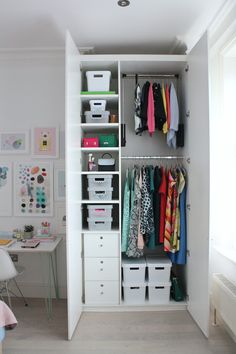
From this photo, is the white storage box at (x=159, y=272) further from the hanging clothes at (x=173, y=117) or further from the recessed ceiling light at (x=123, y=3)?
the recessed ceiling light at (x=123, y=3)

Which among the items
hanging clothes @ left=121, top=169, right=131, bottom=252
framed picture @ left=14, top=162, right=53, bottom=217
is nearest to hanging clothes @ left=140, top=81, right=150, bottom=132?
hanging clothes @ left=121, top=169, right=131, bottom=252

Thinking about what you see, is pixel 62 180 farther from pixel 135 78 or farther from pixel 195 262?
pixel 195 262

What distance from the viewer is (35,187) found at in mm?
3186

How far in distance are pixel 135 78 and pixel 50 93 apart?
965 millimetres

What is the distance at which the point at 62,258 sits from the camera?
10.5 feet

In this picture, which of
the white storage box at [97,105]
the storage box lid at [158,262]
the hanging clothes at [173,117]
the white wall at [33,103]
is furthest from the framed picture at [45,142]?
the storage box lid at [158,262]

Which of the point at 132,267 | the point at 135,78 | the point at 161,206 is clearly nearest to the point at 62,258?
the point at 132,267

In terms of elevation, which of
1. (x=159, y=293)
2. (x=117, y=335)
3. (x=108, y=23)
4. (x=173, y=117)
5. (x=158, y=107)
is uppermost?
(x=108, y=23)

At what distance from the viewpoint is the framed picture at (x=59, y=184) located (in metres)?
3.17

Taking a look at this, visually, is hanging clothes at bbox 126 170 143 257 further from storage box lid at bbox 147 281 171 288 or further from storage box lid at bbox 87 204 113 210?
storage box lid at bbox 147 281 171 288

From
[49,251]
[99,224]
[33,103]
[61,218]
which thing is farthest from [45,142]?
[49,251]

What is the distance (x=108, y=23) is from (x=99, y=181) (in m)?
1.47

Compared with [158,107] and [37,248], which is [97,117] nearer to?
[158,107]

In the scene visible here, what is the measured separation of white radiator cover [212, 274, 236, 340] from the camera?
2115 millimetres
